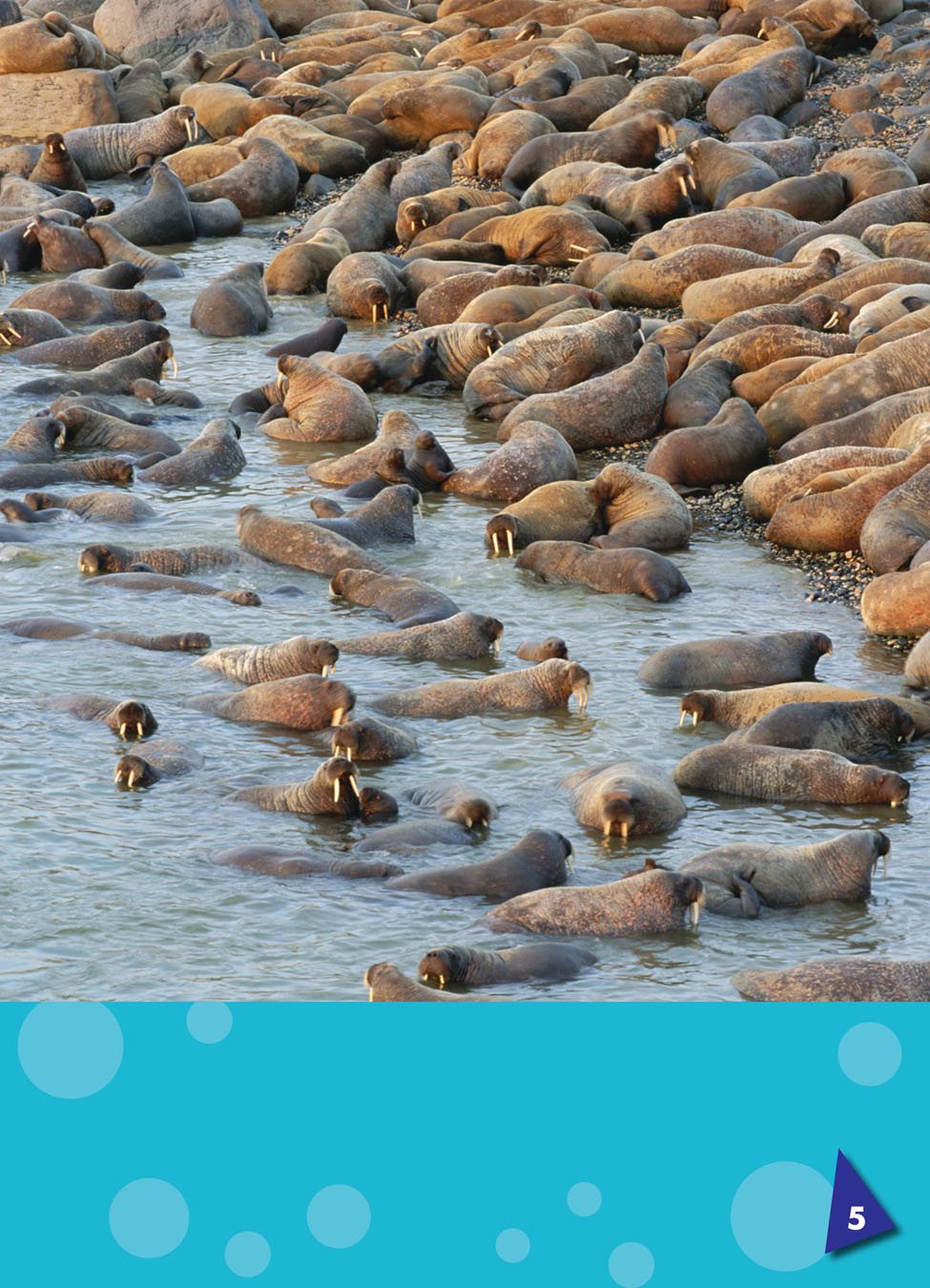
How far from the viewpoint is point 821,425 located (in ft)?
39.1

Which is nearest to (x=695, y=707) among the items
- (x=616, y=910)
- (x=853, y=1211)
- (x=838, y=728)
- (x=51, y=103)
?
(x=838, y=728)

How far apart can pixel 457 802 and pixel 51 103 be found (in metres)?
20.0

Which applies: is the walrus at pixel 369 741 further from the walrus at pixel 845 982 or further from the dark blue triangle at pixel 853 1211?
the dark blue triangle at pixel 853 1211

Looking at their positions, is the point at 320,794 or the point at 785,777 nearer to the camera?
the point at 320,794

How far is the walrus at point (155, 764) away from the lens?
7.35 meters

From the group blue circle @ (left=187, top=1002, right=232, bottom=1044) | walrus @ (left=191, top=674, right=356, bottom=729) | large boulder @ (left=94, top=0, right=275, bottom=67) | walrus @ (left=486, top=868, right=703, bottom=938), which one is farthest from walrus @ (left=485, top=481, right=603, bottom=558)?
large boulder @ (left=94, top=0, right=275, bottom=67)

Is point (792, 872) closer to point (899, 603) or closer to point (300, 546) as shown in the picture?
point (899, 603)

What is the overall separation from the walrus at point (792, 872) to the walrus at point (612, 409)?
6867 mm

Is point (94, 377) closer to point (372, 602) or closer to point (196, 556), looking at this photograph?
point (196, 556)

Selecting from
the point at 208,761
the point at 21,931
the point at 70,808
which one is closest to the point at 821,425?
the point at 208,761

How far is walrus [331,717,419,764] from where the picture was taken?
7.66 metres

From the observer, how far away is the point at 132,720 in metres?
7.79

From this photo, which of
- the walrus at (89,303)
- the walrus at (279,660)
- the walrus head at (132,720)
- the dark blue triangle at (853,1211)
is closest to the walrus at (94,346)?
the walrus at (89,303)

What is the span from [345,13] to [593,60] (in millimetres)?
8521
